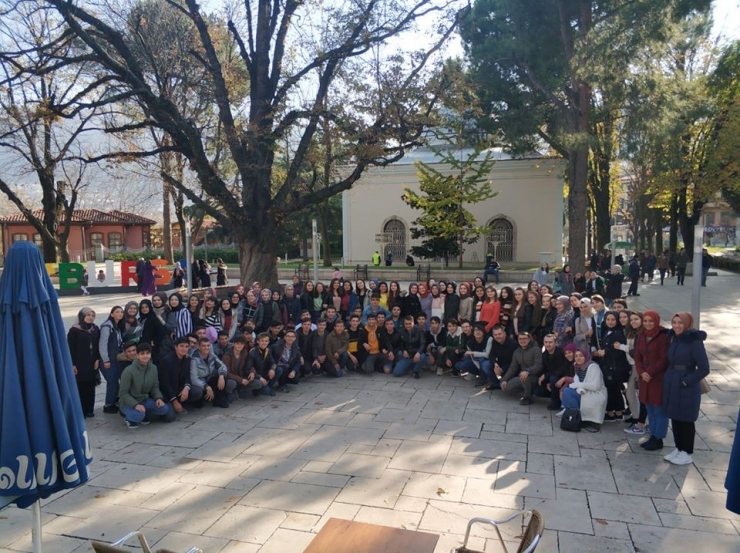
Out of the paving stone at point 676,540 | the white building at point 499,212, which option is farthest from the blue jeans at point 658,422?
the white building at point 499,212

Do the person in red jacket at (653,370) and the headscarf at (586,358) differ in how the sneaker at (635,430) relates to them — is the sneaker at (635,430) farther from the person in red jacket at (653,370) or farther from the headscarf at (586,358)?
the headscarf at (586,358)

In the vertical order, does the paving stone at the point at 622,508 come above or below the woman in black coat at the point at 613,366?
below

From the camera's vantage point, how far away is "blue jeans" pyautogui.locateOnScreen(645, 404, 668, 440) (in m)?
6.21

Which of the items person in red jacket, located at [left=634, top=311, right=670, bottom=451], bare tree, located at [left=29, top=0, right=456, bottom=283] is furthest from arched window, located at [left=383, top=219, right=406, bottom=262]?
person in red jacket, located at [left=634, top=311, right=670, bottom=451]

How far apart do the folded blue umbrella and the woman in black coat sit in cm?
602

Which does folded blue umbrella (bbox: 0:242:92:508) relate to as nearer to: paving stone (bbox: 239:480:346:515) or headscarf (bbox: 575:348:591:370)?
paving stone (bbox: 239:480:346:515)

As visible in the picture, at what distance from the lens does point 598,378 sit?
6.90 meters

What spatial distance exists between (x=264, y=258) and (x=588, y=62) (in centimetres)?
1078

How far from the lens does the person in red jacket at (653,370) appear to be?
19.9ft

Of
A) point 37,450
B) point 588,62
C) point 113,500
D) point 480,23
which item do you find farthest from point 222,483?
point 480,23

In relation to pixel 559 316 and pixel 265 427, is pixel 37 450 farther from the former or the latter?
pixel 559 316

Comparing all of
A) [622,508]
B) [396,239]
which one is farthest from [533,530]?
[396,239]

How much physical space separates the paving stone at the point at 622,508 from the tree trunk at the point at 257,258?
1121 centimetres

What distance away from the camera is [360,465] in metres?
6.01
